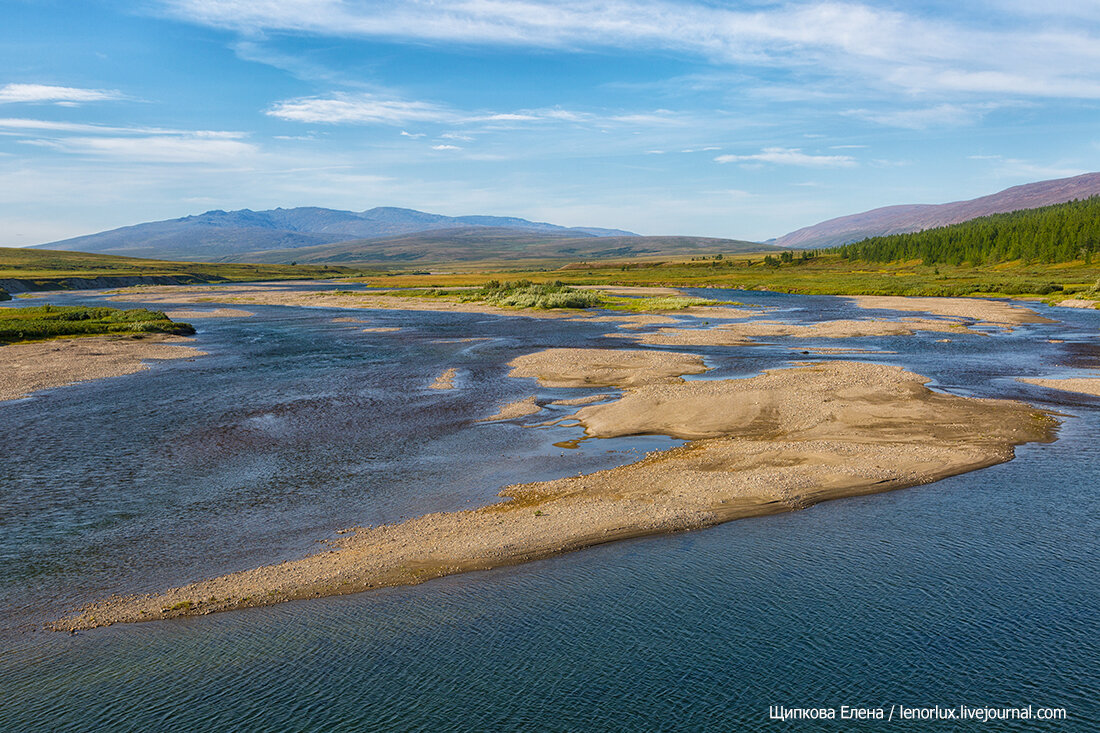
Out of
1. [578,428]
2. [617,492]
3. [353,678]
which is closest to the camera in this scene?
[353,678]

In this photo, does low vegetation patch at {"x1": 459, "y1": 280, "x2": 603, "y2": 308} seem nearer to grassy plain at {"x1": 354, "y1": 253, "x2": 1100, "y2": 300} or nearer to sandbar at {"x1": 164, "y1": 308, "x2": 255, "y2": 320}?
sandbar at {"x1": 164, "y1": 308, "x2": 255, "y2": 320}

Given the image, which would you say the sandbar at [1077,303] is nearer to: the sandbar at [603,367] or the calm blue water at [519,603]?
the sandbar at [603,367]

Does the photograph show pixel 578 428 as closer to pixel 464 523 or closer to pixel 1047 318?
pixel 464 523

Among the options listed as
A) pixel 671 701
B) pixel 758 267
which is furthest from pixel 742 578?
pixel 758 267

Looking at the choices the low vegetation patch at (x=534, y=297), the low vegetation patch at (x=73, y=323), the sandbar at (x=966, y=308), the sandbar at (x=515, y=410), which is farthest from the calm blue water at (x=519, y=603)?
the low vegetation patch at (x=534, y=297)

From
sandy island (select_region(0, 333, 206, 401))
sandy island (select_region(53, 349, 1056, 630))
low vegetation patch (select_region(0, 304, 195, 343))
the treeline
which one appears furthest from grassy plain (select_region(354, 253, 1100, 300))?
sandy island (select_region(0, 333, 206, 401))
